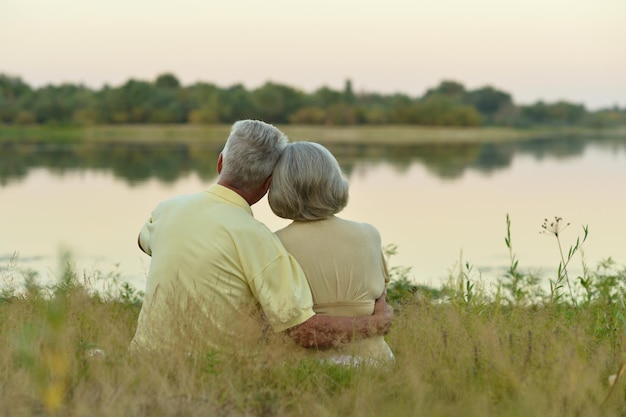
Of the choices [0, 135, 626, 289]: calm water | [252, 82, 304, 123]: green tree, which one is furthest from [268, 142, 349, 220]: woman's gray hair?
[252, 82, 304, 123]: green tree

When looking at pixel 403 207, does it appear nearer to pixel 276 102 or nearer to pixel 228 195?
pixel 228 195

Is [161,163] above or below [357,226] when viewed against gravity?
below

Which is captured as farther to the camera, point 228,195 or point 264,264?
point 228,195

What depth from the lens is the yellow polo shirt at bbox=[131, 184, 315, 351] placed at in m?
3.29

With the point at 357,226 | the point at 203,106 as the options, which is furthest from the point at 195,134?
the point at 357,226

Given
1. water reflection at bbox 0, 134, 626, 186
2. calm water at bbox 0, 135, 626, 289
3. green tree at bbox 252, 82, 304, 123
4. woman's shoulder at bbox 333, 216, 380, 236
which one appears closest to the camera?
woman's shoulder at bbox 333, 216, 380, 236

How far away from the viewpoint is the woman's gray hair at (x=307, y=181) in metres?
3.41

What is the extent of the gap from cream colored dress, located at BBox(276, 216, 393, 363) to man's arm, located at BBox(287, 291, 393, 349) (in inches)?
1.6

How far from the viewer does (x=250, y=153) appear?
3438 millimetres

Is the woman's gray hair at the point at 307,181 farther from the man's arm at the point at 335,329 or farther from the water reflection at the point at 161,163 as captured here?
the water reflection at the point at 161,163

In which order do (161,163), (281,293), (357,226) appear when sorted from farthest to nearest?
(161,163), (357,226), (281,293)

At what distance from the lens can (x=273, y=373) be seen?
3154 millimetres

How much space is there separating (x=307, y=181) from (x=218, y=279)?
0.50 m

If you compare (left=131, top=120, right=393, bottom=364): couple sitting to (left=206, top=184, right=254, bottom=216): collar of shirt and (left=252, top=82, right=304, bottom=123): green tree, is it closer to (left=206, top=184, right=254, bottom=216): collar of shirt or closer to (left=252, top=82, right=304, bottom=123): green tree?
(left=206, top=184, right=254, bottom=216): collar of shirt
